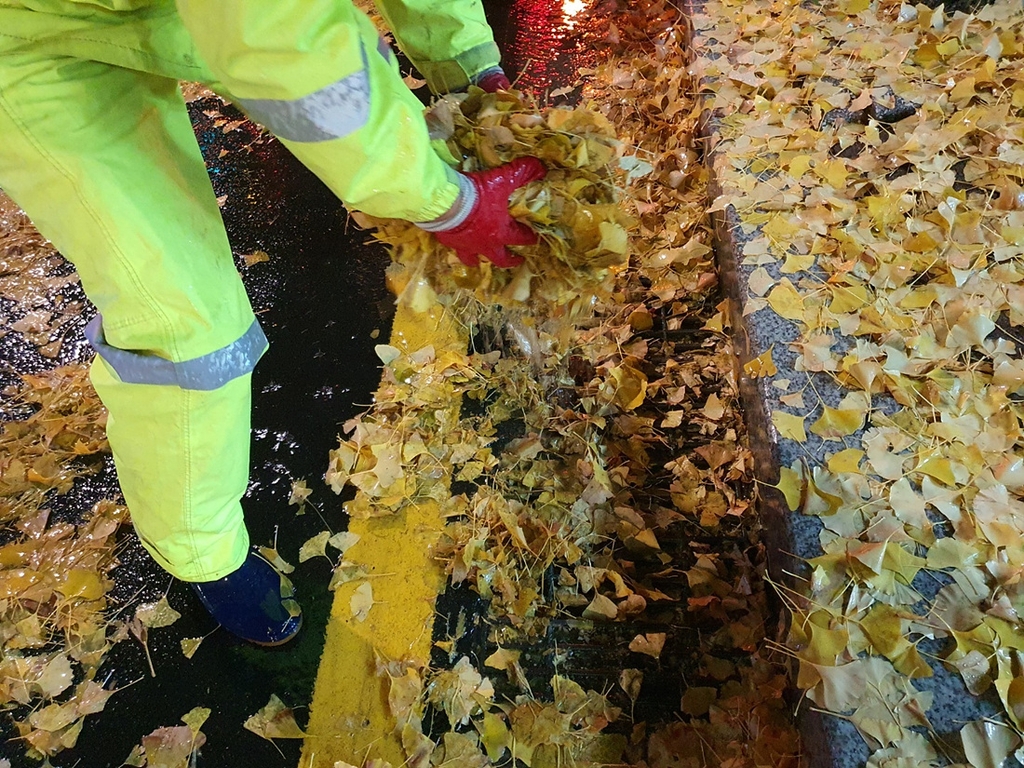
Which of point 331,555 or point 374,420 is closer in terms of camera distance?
point 331,555

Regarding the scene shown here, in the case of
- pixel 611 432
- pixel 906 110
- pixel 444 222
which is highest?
pixel 444 222

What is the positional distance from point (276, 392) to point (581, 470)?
1.09m

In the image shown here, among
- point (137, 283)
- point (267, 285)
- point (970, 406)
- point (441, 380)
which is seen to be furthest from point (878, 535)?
point (267, 285)

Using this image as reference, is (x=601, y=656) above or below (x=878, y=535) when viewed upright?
below

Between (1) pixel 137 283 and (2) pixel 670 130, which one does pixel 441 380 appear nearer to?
(1) pixel 137 283

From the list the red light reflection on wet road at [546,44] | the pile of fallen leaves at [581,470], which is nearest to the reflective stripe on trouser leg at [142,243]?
the pile of fallen leaves at [581,470]

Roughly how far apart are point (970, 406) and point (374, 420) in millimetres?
1661

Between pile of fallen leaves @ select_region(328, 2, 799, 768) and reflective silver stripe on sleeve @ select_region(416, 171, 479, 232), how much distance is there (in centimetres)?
15

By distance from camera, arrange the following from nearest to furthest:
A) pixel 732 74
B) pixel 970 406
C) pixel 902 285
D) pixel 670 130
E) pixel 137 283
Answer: pixel 137 283 → pixel 970 406 → pixel 902 285 → pixel 732 74 → pixel 670 130

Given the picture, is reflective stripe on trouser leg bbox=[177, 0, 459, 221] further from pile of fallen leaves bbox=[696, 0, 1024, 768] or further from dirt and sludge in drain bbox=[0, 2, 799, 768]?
pile of fallen leaves bbox=[696, 0, 1024, 768]

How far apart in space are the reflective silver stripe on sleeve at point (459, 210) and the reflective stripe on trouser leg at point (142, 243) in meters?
0.45

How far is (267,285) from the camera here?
2.71m

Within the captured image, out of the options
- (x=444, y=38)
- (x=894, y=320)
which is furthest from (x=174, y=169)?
(x=894, y=320)

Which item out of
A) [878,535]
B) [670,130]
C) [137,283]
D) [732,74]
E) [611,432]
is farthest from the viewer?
[670,130]
